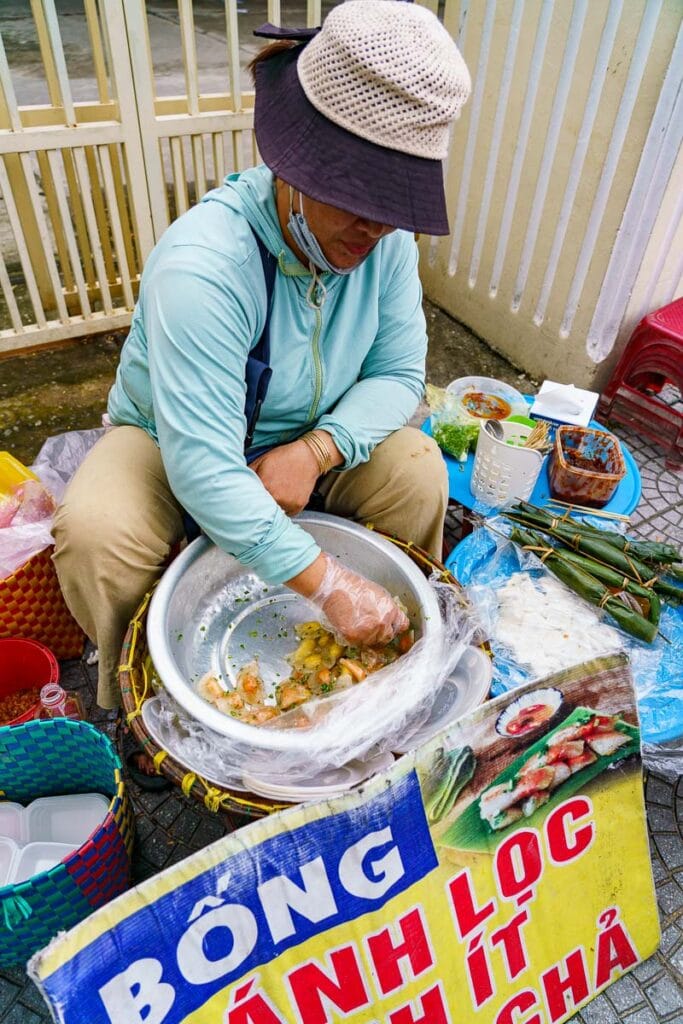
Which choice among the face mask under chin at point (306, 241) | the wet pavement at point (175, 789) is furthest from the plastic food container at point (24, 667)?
the face mask under chin at point (306, 241)

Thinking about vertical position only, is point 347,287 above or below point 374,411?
above

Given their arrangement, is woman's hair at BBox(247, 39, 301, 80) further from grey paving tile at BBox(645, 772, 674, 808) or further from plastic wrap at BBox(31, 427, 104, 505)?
grey paving tile at BBox(645, 772, 674, 808)

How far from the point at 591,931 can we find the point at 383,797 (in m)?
0.69

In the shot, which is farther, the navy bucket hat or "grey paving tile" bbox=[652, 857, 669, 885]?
"grey paving tile" bbox=[652, 857, 669, 885]

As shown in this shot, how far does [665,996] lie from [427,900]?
0.78 metres

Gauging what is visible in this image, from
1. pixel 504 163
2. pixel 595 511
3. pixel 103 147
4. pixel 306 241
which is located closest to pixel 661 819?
pixel 595 511

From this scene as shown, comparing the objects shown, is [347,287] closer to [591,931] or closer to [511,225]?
[591,931]

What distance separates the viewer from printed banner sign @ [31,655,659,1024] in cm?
111

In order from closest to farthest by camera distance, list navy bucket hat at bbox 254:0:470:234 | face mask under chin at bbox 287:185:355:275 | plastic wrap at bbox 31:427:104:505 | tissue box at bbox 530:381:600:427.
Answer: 1. navy bucket hat at bbox 254:0:470:234
2. face mask under chin at bbox 287:185:355:275
3. plastic wrap at bbox 31:427:104:505
4. tissue box at bbox 530:381:600:427

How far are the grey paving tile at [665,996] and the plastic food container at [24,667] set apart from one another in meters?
1.67

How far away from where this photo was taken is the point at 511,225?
3445 millimetres

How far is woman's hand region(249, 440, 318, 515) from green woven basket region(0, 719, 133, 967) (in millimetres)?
688

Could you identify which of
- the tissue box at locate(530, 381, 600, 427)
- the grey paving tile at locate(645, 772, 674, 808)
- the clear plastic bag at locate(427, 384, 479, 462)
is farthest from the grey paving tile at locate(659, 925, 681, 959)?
the tissue box at locate(530, 381, 600, 427)

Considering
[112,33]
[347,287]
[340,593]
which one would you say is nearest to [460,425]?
[347,287]
